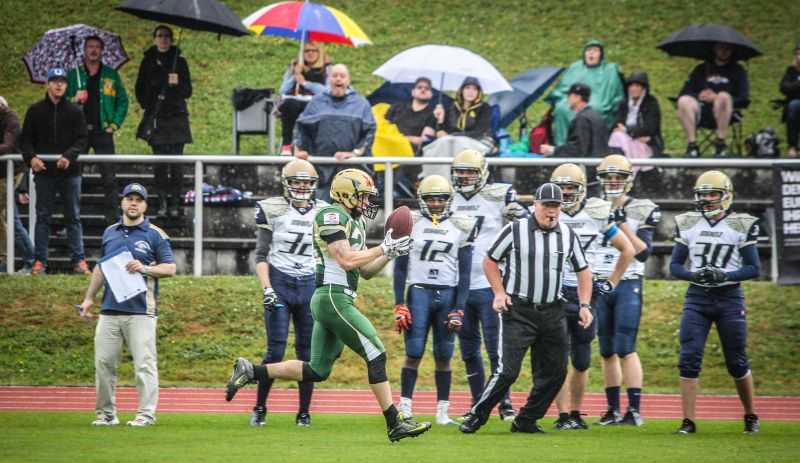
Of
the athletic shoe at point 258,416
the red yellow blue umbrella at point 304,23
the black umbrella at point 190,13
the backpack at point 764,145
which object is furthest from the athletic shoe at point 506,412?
the backpack at point 764,145

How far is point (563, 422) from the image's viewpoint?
41.4 ft

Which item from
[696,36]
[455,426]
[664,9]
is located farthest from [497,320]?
[664,9]

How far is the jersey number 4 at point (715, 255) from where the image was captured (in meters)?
12.4

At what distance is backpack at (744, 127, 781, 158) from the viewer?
20616 mm

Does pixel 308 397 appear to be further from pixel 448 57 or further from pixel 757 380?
pixel 448 57

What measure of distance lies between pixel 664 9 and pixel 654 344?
690 inches

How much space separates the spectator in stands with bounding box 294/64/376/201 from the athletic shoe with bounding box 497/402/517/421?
4325 millimetres

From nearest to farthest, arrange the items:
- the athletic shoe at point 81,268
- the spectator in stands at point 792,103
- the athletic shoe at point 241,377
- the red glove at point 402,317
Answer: the athletic shoe at point 241,377 < the red glove at point 402,317 < the athletic shoe at point 81,268 < the spectator in stands at point 792,103

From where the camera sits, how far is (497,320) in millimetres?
13055

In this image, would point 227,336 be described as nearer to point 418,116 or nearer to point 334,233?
point 418,116

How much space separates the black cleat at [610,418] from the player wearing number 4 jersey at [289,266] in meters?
2.62

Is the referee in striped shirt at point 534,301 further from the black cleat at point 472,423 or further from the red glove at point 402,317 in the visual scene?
the red glove at point 402,317

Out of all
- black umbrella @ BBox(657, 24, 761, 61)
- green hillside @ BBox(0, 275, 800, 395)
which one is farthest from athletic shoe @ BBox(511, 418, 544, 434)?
black umbrella @ BBox(657, 24, 761, 61)

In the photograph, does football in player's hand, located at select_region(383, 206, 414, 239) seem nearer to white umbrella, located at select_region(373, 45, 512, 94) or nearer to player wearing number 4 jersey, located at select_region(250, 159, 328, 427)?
player wearing number 4 jersey, located at select_region(250, 159, 328, 427)
